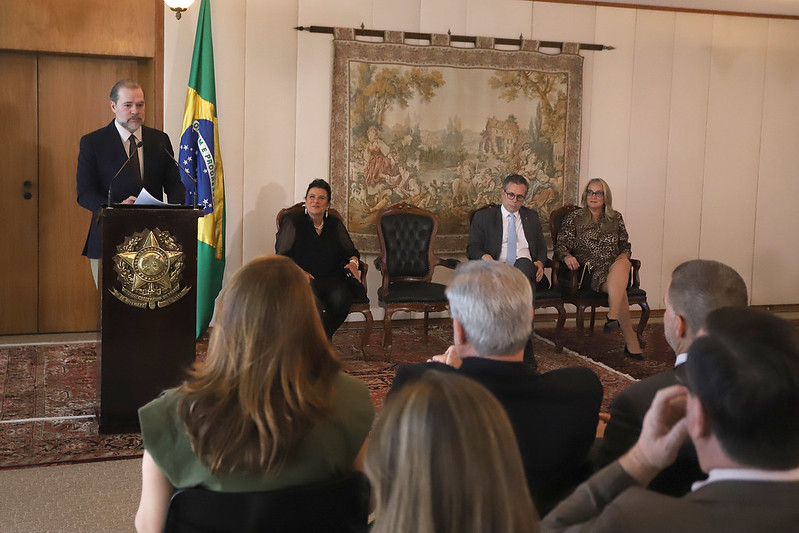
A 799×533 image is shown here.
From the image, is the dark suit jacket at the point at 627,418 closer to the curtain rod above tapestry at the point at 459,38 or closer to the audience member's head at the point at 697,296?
the audience member's head at the point at 697,296

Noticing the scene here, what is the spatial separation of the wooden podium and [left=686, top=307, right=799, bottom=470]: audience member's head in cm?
339

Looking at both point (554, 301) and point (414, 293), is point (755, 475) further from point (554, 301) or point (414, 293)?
point (554, 301)

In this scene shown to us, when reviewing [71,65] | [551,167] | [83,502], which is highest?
[71,65]

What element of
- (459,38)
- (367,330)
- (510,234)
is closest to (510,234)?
(510,234)

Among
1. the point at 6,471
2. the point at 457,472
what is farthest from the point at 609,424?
the point at 6,471

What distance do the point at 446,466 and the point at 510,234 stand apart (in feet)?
18.7

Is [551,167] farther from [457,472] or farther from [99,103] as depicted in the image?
[457,472]

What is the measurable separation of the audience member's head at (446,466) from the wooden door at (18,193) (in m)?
6.49

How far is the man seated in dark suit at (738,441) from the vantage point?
4.14 feet

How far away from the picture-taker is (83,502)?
3.60 metres

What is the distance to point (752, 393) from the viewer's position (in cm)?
127

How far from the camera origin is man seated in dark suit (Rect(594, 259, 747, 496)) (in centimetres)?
196

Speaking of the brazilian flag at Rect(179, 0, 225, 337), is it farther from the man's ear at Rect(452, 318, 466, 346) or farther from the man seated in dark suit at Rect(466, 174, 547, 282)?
the man's ear at Rect(452, 318, 466, 346)

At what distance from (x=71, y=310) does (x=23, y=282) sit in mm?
424
